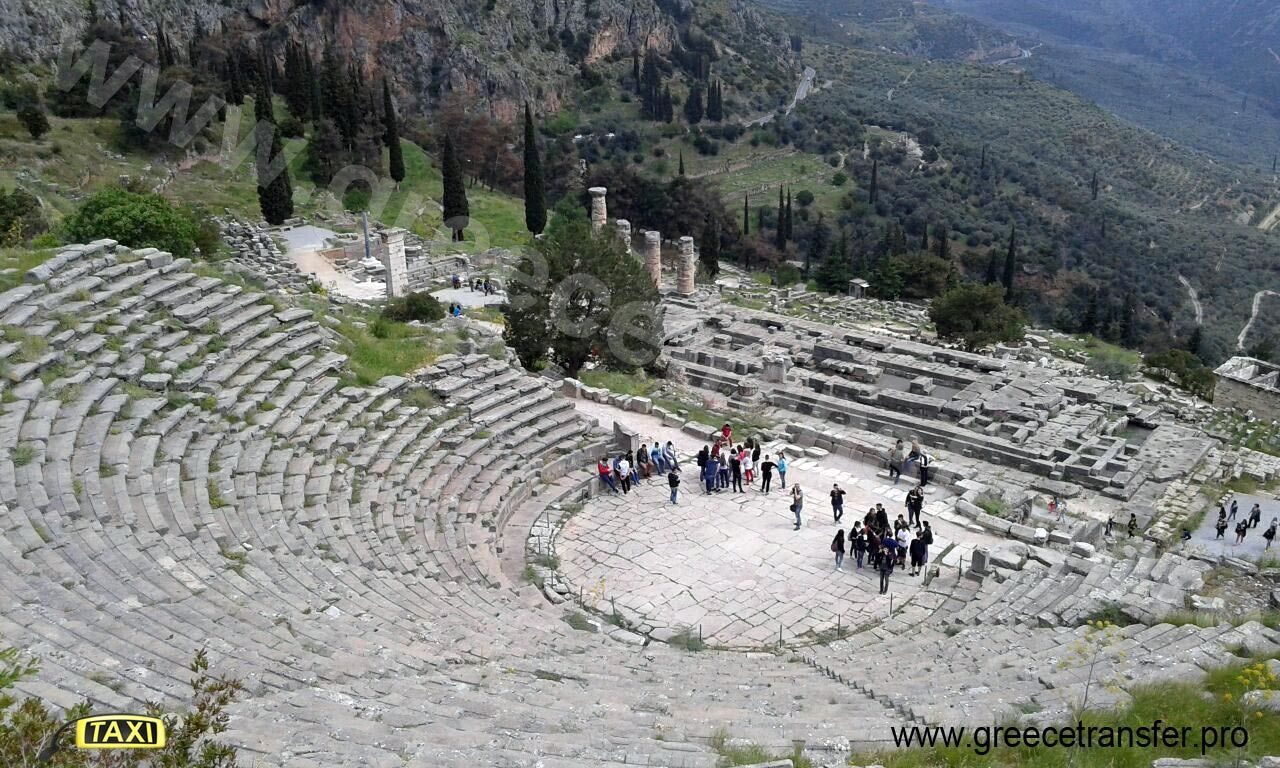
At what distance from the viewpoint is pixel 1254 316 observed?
230 feet

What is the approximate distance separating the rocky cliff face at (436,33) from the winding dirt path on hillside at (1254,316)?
6072 centimetres

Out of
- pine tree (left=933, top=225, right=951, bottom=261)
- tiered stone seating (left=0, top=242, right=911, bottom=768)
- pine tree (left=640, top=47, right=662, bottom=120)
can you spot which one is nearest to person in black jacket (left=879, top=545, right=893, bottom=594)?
tiered stone seating (left=0, top=242, right=911, bottom=768)

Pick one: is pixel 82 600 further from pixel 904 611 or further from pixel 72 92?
pixel 72 92

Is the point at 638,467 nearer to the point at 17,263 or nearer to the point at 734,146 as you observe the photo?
the point at 17,263

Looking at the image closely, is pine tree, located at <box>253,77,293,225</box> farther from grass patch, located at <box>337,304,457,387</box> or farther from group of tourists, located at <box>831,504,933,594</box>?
group of tourists, located at <box>831,504,933,594</box>

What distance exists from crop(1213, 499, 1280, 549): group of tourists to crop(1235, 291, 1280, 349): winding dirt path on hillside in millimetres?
48317

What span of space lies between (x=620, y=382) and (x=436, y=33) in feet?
221

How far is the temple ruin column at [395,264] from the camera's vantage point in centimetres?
3797

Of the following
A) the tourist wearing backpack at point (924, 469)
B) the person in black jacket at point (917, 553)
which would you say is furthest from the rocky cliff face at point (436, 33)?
the person in black jacket at point (917, 553)

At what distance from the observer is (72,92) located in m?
48.2

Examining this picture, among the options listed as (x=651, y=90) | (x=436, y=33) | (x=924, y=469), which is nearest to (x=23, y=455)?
(x=924, y=469)

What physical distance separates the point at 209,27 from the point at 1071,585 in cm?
8162

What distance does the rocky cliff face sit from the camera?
75.3m

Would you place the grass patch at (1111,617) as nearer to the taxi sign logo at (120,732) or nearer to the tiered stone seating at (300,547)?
the tiered stone seating at (300,547)
